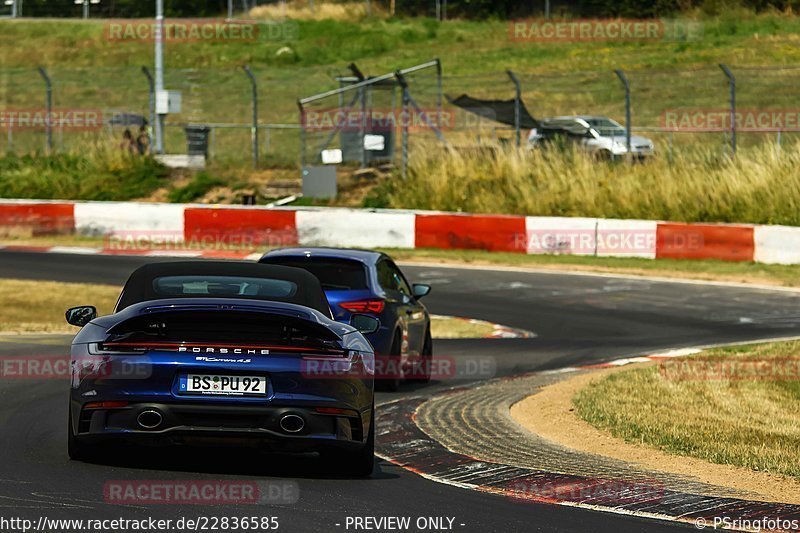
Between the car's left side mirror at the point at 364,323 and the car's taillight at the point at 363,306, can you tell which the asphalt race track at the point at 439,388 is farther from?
the car's taillight at the point at 363,306

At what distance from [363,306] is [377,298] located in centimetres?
18

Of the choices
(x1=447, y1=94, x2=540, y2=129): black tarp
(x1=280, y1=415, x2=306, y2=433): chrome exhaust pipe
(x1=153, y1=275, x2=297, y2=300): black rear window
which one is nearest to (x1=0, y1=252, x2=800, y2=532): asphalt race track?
(x1=280, y1=415, x2=306, y2=433): chrome exhaust pipe

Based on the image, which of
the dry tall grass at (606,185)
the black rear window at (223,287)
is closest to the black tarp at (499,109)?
the dry tall grass at (606,185)

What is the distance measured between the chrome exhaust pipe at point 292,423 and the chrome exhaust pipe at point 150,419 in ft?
2.24

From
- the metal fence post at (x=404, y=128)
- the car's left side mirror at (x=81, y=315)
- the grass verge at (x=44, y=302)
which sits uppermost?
the metal fence post at (x=404, y=128)

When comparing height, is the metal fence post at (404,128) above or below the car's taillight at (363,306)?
above

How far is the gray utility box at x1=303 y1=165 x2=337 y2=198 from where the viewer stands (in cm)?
3412

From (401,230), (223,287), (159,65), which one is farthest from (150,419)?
(159,65)

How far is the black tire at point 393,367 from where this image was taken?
45.1 ft

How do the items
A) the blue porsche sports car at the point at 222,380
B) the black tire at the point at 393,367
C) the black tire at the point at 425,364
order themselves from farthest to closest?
the black tire at the point at 425,364 → the black tire at the point at 393,367 → the blue porsche sports car at the point at 222,380

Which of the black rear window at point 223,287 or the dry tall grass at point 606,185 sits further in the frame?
the dry tall grass at point 606,185

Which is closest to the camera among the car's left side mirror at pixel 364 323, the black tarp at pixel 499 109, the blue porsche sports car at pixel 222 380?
the blue porsche sports car at pixel 222 380

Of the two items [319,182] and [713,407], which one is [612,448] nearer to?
[713,407]

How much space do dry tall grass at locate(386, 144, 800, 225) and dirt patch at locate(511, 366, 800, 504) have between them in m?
16.5
